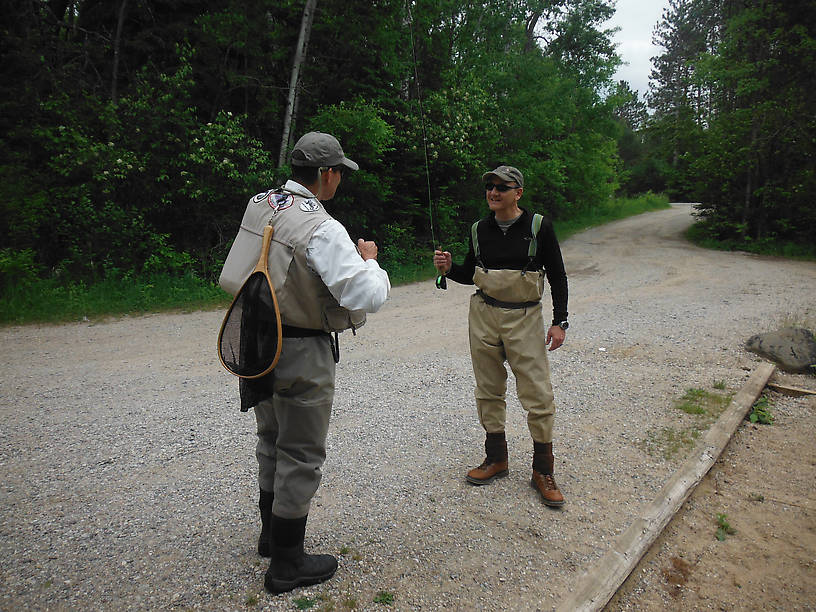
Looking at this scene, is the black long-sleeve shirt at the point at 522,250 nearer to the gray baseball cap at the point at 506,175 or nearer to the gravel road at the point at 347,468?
the gray baseball cap at the point at 506,175

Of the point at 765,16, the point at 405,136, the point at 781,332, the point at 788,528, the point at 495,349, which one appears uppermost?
the point at 765,16

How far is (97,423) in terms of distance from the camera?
473cm

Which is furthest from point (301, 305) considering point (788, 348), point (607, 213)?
point (607, 213)

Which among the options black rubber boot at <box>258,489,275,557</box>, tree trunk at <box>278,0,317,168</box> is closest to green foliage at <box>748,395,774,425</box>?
black rubber boot at <box>258,489,275,557</box>

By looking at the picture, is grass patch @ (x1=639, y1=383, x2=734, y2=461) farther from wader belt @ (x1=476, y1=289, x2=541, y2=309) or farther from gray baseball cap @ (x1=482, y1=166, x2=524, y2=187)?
gray baseball cap @ (x1=482, y1=166, x2=524, y2=187)

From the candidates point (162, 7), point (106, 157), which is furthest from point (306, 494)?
point (162, 7)

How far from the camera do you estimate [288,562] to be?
8.66ft

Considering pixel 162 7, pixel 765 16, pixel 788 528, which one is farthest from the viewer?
pixel 765 16

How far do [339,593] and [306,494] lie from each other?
57 centimetres

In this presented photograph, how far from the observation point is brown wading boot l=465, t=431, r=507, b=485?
3.72 meters

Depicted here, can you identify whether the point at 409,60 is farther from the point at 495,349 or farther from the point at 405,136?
the point at 495,349

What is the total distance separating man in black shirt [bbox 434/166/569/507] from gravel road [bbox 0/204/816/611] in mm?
624

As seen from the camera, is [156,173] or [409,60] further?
[409,60]

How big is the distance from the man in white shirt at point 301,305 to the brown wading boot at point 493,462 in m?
1.43
